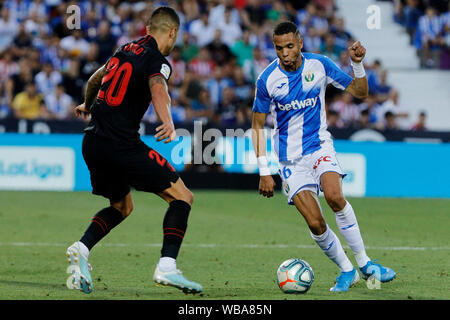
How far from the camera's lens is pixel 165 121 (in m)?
6.08

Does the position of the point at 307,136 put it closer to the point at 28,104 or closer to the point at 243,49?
the point at 28,104

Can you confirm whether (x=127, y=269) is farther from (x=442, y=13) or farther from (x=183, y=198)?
(x=442, y=13)

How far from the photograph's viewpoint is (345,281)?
268 inches

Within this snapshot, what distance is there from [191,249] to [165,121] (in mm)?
3699

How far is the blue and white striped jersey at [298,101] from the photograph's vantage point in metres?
7.18

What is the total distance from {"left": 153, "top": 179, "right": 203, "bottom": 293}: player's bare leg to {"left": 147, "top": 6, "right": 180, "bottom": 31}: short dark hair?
1209 millimetres

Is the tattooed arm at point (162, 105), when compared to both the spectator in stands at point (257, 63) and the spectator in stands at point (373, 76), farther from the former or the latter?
the spectator in stands at point (373, 76)

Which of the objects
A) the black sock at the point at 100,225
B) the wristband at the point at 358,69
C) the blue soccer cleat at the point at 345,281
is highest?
the wristband at the point at 358,69

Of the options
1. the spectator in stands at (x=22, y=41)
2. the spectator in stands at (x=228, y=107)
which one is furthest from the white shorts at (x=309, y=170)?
the spectator in stands at (x=22, y=41)

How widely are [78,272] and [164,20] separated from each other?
205cm

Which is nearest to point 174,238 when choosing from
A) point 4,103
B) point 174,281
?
point 174,281

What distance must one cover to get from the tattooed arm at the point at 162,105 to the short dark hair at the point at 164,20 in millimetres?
491

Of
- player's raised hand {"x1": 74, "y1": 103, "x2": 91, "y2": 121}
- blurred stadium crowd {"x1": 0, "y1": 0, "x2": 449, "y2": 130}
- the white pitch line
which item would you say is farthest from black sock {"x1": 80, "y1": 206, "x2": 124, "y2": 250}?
blurred stadium crowd {"x1": 0, "y1": 0, "x2": 449, "y2": 130}
